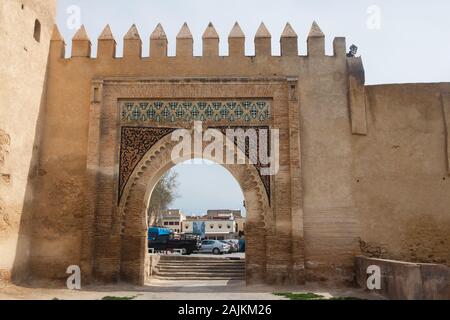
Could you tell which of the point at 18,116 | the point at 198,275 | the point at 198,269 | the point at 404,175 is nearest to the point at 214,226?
the point at 198,269

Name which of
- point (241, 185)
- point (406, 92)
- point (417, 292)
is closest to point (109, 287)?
point (241, 185)

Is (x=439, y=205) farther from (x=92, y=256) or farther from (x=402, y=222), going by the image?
(x=92, y=256)

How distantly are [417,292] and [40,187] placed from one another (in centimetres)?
660

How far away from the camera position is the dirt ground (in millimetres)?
6812

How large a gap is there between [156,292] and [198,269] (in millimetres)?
3862

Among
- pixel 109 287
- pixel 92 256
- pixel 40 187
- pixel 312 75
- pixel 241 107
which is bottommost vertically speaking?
pixel 109 287

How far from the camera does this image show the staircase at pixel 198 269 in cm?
1067

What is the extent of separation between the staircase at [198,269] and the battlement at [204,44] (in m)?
4.96

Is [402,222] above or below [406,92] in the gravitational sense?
below

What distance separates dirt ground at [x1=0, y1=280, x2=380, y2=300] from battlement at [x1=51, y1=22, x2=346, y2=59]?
438 cm

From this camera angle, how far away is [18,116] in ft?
26.1

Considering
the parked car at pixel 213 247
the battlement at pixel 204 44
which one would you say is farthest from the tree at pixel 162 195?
the battlement at pixel 204 44

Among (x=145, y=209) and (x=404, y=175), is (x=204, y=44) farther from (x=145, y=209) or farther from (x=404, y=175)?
(x=404, y=175)

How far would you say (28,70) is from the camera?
828 centimetres
